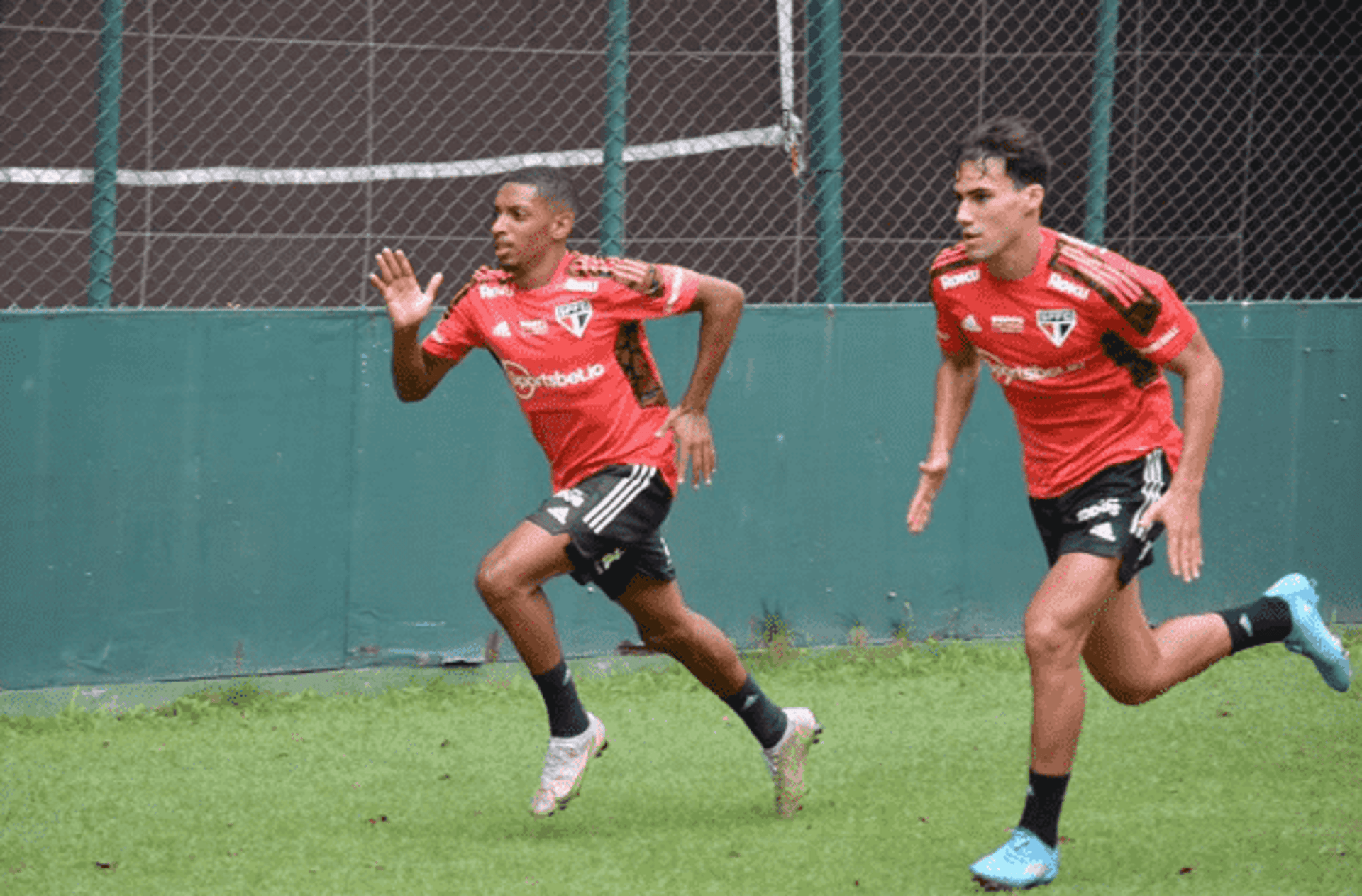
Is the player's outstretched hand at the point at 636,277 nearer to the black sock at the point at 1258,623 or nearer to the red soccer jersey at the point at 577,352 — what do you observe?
the red soccer jersey at the point at 577,352

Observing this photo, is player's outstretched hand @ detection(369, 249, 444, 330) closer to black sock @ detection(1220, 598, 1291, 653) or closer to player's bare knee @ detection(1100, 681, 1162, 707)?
player's bare knee @ detection(1100, 681, 1162, 707)

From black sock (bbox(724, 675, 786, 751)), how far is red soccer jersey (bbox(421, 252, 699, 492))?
68cm

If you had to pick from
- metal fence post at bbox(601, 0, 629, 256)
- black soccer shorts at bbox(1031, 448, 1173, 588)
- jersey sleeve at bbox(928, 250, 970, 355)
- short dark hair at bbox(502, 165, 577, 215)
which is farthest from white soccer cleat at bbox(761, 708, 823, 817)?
metal fence post at bbox(601, 0, 629, 256)

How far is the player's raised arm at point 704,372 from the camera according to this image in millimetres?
5102

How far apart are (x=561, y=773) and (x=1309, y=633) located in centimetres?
229

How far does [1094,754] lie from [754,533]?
181 cm

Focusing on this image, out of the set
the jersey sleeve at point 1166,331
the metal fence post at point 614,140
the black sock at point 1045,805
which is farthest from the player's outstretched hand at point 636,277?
the black sock at point 1045,805

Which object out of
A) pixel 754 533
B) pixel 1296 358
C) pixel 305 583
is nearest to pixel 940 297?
pixel 754 533

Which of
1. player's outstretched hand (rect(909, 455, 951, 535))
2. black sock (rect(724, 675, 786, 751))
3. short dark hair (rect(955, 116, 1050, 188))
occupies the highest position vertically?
short dark hair (rect(955, 116, 1050, 188))

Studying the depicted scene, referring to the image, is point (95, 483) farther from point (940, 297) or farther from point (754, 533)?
point (940, 297)

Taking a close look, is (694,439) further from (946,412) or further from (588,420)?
(946,412)

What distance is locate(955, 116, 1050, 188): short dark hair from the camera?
4598mm

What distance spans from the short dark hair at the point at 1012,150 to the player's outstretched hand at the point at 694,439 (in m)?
1.07

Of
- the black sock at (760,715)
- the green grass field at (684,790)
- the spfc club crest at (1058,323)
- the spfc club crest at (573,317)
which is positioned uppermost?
the spfc club crest at (1058,323)
